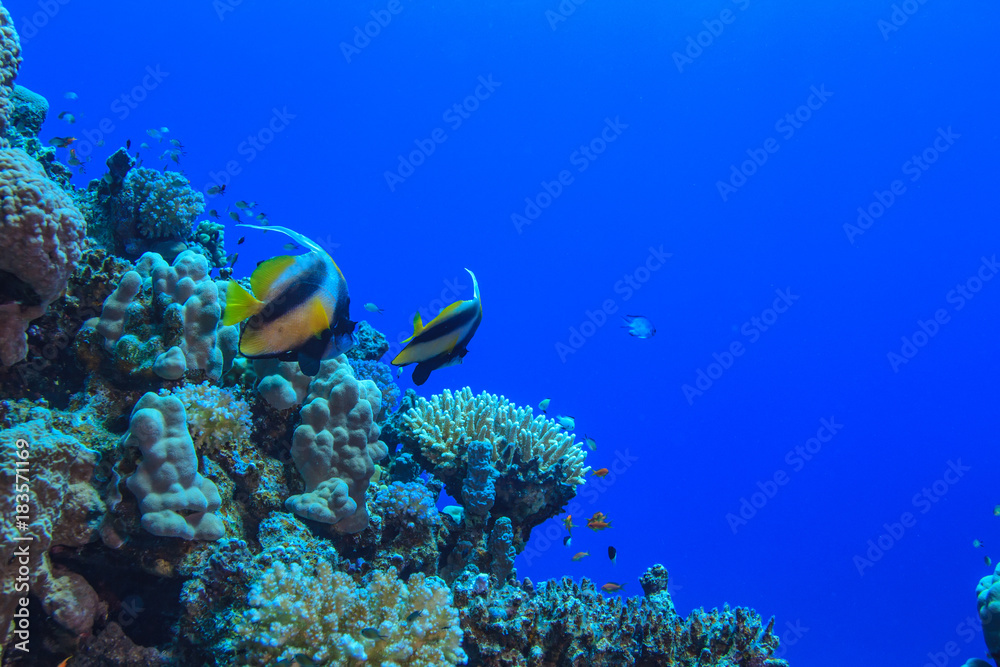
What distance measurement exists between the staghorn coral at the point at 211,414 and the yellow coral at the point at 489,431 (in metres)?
1.89

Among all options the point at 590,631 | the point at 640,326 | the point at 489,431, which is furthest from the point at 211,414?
the point at 640,326

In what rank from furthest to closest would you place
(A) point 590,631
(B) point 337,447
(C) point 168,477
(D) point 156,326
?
(B) point 337,447 < (D) point 156,326 < (A) point 590,631 < (C) point 168,477

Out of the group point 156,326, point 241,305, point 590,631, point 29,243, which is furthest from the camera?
point 156,326

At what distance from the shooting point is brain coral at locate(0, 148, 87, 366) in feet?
9.21

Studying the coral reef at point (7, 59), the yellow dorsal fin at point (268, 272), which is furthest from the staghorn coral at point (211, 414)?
the coral reef at point (7, 59)

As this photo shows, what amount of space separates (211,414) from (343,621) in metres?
1.69

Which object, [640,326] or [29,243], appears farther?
[640,326]

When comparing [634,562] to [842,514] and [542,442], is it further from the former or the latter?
[542,442]

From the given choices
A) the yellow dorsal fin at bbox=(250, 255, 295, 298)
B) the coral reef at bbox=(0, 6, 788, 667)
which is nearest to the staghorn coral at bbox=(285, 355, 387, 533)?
the coral reef at bbox=(0, 6, 788, 667)

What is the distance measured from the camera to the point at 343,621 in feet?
8.87

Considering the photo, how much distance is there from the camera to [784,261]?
70812mm

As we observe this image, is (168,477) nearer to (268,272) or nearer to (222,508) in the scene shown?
(222,508)

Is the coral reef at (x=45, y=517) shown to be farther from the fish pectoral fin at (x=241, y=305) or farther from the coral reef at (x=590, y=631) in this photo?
the coral reef at (x=590, y=631)

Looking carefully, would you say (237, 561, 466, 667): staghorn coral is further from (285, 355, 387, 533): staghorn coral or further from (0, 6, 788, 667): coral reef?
(285, 355, 387, 533): staghorn coral
